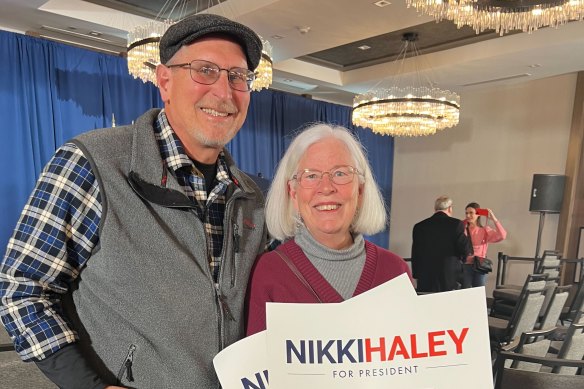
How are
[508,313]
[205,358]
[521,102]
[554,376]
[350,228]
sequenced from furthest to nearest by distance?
[521,102] < [508,313] < [554,376] < [350,228] < [205,358]

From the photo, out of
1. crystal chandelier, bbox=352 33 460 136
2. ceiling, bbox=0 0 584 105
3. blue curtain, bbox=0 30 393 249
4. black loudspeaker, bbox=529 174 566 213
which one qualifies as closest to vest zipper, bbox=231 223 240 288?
ceiling, bbox=0 0 584 105

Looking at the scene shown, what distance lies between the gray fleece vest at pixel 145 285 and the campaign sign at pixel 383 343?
22cm

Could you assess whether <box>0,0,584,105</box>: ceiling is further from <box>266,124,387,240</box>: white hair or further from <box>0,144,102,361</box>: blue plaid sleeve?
<box>0,144,102,361</box>: blue plaid sleeve

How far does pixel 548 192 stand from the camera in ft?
21.1

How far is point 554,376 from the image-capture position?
2.22 metres

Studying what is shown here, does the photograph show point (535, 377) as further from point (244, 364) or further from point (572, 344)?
point (244, 364)

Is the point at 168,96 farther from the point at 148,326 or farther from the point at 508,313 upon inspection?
the point at 508,313

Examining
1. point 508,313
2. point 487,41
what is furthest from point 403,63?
point 508,313

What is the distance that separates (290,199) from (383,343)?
53 centimetres

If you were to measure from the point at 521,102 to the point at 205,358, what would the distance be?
25.4 ft

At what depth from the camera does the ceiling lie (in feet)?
15.3

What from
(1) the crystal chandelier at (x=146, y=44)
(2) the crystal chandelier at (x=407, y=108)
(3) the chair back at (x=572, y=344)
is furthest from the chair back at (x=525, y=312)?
(1) the crystal chandelier at (x=146, y=44)

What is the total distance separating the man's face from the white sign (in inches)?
18.4

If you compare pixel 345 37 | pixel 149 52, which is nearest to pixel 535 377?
pixel 149 52
